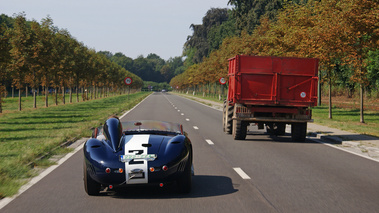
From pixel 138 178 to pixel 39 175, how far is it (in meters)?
2.95

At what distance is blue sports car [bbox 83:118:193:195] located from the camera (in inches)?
257

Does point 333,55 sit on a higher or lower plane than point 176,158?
higher

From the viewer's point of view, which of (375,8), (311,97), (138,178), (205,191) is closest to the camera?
(138,178)

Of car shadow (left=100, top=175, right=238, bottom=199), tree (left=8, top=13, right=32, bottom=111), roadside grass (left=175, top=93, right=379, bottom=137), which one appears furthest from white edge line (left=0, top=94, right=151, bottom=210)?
tree (left=8, top=13, right=32, bottom=111)

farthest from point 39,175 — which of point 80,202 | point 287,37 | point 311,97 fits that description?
point 287,37

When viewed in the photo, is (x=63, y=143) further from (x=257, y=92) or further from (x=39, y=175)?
(x=257, y=92)

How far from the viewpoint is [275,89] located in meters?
14.9

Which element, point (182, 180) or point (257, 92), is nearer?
point (182, 180)

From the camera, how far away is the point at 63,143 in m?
13.3

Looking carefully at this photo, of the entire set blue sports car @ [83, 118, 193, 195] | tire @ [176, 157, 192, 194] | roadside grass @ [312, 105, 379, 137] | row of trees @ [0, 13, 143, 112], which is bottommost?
roadside grass @ [312, 105, 379, 137]

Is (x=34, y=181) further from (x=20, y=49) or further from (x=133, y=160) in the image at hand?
(x=20, y=49)

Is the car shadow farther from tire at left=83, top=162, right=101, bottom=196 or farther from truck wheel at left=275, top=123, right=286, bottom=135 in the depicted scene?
truck wheel at left=275, top=123, right=286, bottom=135

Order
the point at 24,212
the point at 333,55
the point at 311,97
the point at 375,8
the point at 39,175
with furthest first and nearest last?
the point at 333,55
the point at 375,8
the point at 311,97
the point at 39,175
the point at 24,212

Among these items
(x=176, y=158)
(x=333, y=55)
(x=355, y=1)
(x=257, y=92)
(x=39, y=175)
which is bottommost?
(x=39, y=175)
